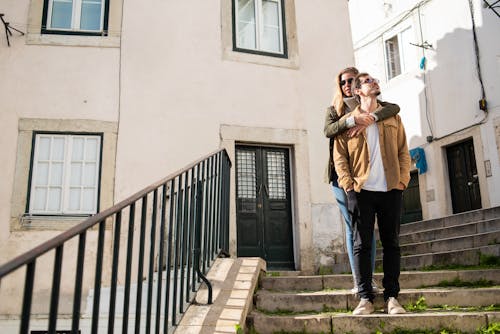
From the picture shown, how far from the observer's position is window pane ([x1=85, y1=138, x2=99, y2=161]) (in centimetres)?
650

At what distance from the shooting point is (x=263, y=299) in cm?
399

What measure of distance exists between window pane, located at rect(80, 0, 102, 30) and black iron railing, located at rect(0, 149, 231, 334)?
8.79 ft

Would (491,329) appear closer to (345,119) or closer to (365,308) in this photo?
(365,308)

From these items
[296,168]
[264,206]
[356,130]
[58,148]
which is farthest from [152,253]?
[296,168]

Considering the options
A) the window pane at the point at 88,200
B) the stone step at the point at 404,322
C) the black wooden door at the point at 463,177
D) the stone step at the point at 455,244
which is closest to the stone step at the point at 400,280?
the stone step at the point at 404,322

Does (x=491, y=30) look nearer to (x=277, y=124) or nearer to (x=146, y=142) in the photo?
(x=277, y=124)

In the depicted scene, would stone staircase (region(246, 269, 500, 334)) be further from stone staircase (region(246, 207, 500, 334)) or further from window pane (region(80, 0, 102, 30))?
window pane (region(80, 0, 102, 30))

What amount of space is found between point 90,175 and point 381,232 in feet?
13.7

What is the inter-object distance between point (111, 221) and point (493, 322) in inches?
171

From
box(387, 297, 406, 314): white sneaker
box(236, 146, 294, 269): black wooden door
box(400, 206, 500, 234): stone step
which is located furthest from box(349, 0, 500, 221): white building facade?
box(387, 297, 406, 314): white sneaker

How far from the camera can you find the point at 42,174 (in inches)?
251

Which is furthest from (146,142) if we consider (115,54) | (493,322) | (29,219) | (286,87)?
(493,322)

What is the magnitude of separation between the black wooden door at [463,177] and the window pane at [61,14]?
8131 mm

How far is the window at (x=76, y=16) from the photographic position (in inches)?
271
